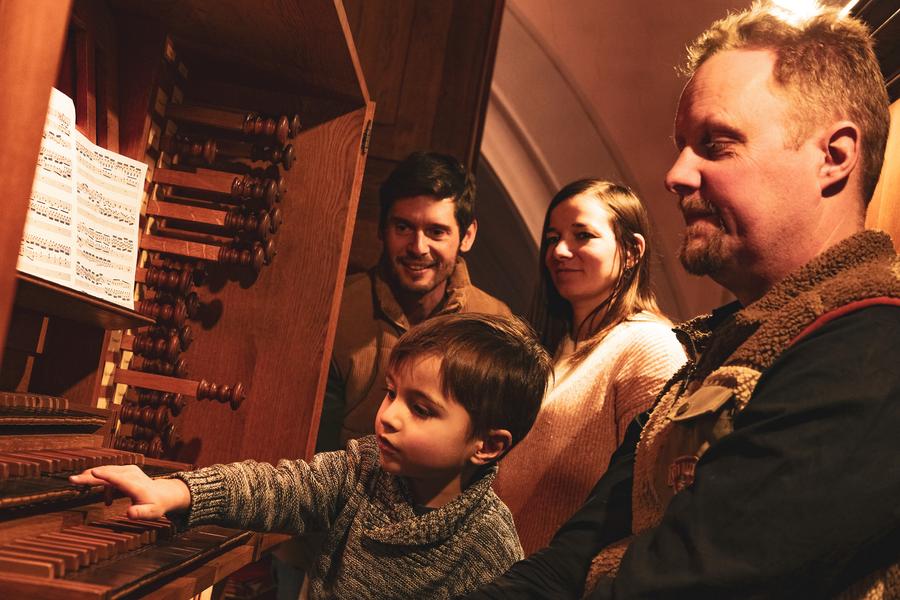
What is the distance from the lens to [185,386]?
8.41 feet

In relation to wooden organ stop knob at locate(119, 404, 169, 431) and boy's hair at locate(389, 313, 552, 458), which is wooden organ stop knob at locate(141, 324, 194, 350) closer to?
wooden organ stop knob at locate(119, 404, 169, 431)

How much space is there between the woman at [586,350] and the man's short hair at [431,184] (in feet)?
1.82

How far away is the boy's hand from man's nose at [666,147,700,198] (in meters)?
0.99

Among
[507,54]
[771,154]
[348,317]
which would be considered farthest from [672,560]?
[507,54]

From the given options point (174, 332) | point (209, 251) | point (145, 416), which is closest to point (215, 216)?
point (209, 251)

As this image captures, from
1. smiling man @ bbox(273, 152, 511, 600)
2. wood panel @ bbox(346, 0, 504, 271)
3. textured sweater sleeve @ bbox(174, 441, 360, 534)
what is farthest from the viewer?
wood panel @ bbox(346, 0, 504, 271)

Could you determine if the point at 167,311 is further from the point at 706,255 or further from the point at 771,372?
the point at 771,372

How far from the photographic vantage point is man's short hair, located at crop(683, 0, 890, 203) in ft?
4.42

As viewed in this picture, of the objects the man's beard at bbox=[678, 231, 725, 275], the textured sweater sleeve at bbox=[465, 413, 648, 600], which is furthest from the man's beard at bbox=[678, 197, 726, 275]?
the textured sweater sleeve at bbox=[465, 413, 648, 600]

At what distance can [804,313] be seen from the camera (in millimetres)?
1148

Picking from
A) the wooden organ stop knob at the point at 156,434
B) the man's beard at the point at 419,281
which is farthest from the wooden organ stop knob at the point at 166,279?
the man's beard at the point at 419,281

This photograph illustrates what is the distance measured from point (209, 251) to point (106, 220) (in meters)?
0.49

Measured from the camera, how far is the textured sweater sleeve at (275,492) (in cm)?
167

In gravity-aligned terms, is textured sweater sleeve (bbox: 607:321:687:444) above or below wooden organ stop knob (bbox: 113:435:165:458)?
above
